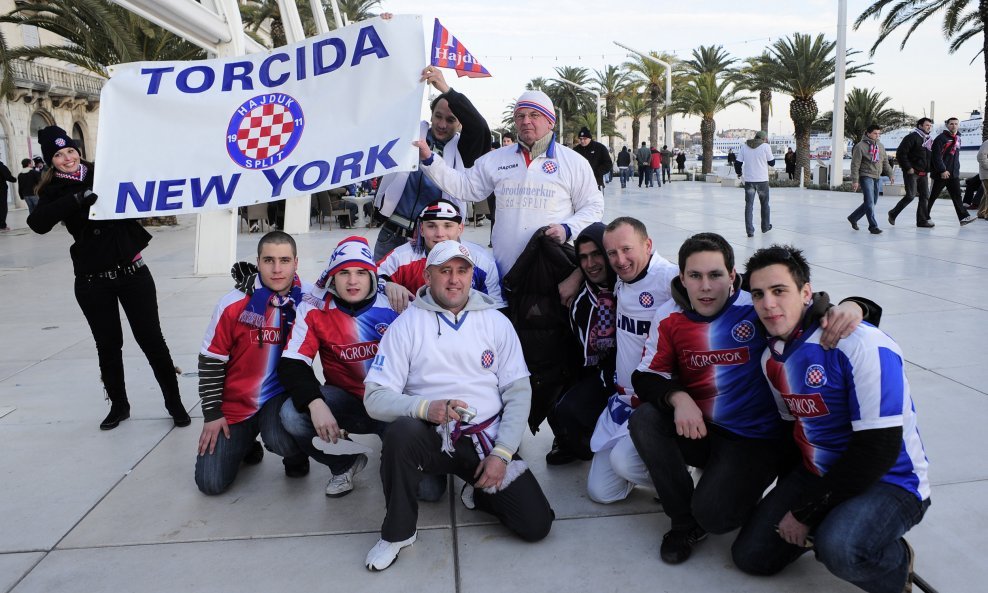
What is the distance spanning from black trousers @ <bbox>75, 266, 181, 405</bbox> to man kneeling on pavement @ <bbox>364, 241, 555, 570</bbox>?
6.67 ft

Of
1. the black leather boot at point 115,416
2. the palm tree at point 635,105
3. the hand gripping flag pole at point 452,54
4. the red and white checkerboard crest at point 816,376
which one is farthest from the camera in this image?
the palm tree at point 635,105

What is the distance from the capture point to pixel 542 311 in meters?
3.76

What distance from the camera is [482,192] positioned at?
4.26 m

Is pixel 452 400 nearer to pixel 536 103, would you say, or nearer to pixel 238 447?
pixel 238 447

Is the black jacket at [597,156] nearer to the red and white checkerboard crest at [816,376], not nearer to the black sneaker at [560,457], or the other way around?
the black sneaker at [560,457]

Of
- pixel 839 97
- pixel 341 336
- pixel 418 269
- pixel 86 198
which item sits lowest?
pixel 341 336

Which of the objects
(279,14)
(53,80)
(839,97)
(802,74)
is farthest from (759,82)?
(53,80)

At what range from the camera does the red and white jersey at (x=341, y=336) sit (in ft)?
11.5

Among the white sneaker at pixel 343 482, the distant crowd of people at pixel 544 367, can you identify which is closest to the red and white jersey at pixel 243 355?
the distant crowd of people at pixel 544 367

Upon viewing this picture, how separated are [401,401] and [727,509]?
1.36 meters

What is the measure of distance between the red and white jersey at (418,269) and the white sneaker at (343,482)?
97 centimetres

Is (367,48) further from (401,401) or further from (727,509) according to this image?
(727,509)

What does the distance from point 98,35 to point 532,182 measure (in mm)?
16138

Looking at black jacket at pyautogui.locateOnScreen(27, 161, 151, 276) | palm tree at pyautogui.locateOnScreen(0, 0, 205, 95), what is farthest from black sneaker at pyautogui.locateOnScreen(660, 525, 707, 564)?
palm tree at pyautogui.locateOnScreen(0, 0, 205, 95)
